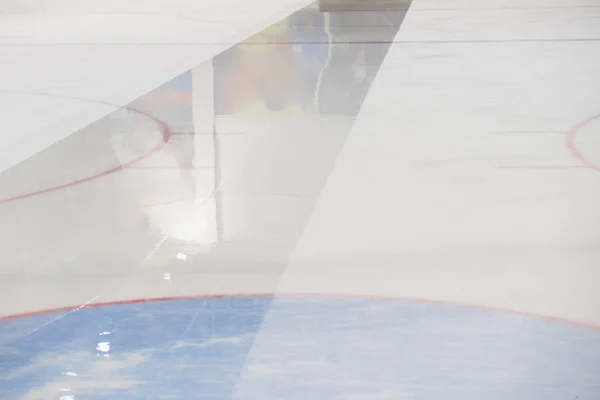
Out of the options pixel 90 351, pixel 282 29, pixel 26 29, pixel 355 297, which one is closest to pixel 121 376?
pixel 90 351

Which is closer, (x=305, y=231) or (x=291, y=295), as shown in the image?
(x=291, y=295)

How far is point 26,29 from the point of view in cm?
631

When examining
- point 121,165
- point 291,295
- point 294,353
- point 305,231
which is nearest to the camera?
point 294,353

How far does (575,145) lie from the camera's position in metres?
2.60

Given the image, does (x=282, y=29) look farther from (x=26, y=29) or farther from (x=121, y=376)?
(x=121, y=376)

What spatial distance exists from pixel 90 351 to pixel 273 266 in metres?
0.47

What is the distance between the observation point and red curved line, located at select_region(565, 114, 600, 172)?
240 centimetres

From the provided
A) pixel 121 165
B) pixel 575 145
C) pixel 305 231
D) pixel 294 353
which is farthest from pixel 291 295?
pixel 575 145

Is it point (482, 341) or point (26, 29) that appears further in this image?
point (26, 29)

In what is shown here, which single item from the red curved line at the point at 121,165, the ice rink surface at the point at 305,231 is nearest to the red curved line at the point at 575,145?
the ice rink surface at the point at 305,231

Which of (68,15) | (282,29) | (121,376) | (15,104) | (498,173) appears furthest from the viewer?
(68,15)

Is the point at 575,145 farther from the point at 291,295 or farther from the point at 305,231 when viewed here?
the point at 291,295

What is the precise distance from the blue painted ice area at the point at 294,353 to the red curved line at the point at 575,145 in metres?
1.10

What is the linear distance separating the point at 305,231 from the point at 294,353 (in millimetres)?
626
